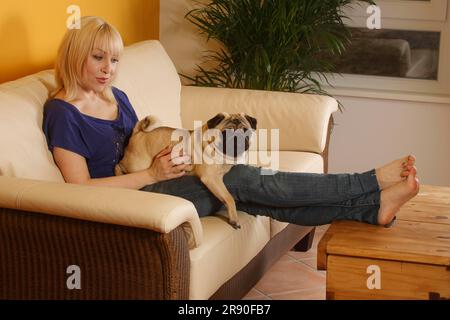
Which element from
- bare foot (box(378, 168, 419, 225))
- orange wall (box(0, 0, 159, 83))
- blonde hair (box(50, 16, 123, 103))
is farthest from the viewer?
orange wall (box(0, 0, 159, 83))

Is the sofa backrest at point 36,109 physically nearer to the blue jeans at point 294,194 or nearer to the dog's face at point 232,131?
the blue jeans at point 294,194

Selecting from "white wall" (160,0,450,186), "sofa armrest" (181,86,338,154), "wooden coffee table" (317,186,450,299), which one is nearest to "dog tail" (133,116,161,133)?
"wooden coffee table" (317,186,450,299)

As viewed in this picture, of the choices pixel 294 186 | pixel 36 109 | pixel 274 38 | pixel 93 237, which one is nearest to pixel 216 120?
pixel 294 186

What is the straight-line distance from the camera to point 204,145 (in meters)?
2.82

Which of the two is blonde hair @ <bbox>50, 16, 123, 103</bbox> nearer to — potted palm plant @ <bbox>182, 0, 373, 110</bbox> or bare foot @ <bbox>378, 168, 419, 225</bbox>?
bare foot @ <bbox>378, 168, 419, 225</bbox>

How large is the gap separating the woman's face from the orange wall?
1.55 feet

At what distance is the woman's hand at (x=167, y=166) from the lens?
8.93 ft

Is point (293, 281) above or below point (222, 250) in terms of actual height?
below

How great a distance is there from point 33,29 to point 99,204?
1.27m

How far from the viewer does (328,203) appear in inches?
104

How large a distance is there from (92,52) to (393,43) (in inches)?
86.6

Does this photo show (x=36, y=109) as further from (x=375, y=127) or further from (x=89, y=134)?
(x=375, y=127)

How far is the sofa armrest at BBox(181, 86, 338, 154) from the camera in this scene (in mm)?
3625
